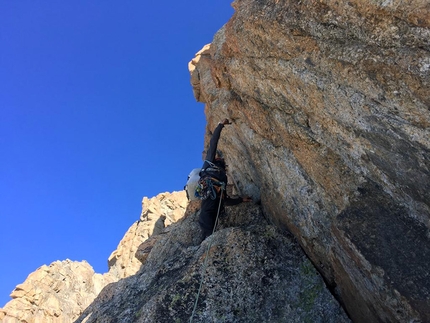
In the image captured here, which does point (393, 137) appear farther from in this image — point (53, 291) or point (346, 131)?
point (53, 291)

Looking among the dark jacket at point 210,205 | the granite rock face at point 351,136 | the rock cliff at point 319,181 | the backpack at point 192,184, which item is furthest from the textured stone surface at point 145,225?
the granite rock face at point 351,136

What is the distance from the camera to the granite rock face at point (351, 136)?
5.84 meters

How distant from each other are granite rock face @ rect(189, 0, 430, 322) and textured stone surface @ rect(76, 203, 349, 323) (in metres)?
0.48

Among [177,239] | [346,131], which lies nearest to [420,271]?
[346,131]

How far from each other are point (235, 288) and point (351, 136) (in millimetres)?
4182

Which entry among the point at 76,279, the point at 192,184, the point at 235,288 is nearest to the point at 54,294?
the point at 76,279

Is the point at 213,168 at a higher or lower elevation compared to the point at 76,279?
lower

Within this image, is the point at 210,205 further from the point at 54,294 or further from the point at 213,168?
the point at 54,294

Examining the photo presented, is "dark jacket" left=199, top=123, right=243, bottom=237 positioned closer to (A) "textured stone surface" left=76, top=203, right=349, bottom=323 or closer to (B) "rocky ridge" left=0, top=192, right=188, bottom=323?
(A) "textured stone surface" left=76, top=203, right=349, bottom=323

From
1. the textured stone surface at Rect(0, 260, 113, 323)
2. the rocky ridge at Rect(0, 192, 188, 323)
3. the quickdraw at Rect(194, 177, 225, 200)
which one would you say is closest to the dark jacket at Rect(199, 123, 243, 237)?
the quickdraw at Rect(194, 177, 225, 200)

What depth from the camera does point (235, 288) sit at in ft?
26.9

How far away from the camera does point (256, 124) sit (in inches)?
424

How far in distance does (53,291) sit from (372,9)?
125 ft

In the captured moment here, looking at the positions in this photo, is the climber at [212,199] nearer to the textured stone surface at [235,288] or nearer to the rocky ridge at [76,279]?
the textured stone surface at [235,288]
